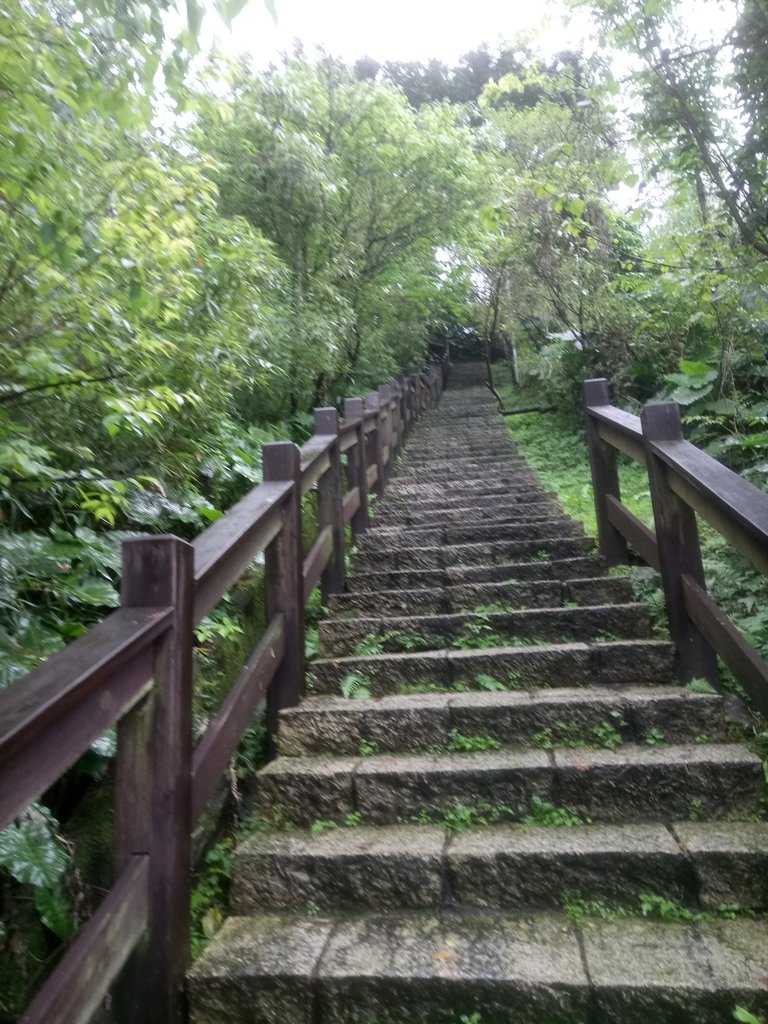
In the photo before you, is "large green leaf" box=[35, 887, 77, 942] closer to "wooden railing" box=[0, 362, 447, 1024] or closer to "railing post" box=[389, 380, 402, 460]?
"wooden railing" box=[0, 362, 447, 1024]

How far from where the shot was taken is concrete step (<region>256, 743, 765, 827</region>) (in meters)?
2.30

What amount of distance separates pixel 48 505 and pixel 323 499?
5.31ft

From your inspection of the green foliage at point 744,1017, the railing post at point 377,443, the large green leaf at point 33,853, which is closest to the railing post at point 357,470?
the railing post at point 377,443

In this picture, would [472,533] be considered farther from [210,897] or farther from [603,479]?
[210,897]

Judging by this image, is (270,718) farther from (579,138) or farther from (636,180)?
(579,138)

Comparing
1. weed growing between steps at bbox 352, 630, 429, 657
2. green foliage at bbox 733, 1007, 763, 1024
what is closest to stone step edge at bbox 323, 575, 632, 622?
weed growing between steps at bbox 352, 630, 429, 657

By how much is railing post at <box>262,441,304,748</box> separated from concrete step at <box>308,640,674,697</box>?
10.6 inches

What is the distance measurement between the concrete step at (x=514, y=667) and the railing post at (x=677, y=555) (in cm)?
9

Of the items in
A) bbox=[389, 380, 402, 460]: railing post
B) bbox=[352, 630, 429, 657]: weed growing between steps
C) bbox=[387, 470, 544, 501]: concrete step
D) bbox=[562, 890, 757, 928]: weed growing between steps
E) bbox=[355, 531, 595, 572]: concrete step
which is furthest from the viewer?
bbox=[389, 380, 402, 460]: railing post

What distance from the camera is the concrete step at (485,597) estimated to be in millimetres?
3785

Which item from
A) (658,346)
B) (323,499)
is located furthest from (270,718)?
(658,346)

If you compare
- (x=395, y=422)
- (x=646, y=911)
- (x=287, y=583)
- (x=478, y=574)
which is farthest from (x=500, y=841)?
→ (x=395, y=422)

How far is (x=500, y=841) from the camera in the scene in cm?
220

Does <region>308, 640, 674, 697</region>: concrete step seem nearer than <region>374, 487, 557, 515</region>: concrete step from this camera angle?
Yes
